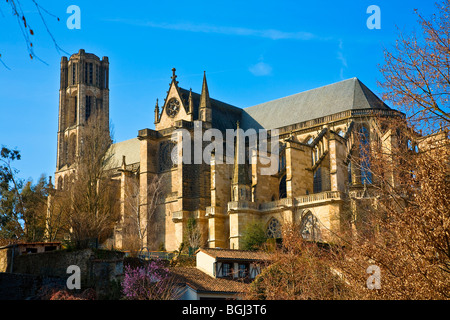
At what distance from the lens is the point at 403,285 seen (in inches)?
525

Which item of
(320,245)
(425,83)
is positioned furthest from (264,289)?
(425,83)

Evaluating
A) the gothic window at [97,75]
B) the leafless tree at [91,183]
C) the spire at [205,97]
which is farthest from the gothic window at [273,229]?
the gothic window at [97,75]

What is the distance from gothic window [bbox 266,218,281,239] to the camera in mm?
40250

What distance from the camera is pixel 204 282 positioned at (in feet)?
94.0

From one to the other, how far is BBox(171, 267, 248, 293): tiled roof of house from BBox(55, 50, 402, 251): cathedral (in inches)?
294

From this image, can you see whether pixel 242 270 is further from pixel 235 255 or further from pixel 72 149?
pixel 72 149

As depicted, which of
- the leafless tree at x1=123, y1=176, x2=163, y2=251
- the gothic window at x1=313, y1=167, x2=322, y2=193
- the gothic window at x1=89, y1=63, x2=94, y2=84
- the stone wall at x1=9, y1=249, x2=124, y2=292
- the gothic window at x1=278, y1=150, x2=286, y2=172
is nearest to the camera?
the stone wall at x1=9, y1=249, x2=124, y2=292

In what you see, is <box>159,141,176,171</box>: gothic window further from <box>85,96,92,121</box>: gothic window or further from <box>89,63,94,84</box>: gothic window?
<box>89,63,94,84</box>: gothic window

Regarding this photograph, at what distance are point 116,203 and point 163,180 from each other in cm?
658

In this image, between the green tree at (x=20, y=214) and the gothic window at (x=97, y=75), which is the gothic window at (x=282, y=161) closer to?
the green tree at (x=20, y=214)

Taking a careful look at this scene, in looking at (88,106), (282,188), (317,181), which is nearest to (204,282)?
(317,181)

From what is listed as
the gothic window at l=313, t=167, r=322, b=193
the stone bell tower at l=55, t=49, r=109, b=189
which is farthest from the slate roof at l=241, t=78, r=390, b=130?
the stone bell tower at l=55, t=49, r=109, b=189

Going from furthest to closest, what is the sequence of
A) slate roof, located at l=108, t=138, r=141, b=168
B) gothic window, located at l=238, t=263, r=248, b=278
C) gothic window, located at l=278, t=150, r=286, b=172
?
slate roof, located at l=108, t=138, r=141, b=168, gothic window, located at l=278, t=150, r=286, b=172, gothic window, located at l=238, t=263, r=248, b=278
